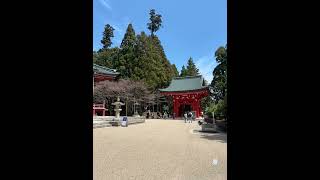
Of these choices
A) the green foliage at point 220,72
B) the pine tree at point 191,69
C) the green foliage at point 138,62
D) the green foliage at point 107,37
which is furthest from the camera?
the green foliage at point 107,37

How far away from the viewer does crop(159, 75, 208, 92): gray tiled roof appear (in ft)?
130

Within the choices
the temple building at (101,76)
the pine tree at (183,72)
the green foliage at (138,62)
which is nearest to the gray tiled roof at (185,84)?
the green foliage at (138,62)

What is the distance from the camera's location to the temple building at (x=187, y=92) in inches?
1519

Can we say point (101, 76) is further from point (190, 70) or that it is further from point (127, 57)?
point (190, 70)

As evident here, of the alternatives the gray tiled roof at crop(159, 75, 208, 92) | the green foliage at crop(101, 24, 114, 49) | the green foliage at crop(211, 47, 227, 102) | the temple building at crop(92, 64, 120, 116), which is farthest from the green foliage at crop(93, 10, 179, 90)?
the green foliage at crop(101, 24, 114, 49)

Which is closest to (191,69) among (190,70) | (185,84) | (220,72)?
(190,70)

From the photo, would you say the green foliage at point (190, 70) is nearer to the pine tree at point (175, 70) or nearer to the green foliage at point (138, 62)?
the pine tree at point (175, 70)

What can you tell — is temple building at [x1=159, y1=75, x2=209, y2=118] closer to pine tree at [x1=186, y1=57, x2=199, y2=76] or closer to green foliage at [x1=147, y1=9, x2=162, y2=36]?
pine tree at [x1=186, y1=57, x2=199, y2=76]

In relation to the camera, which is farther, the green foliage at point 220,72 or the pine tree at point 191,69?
the pine tree at point 191,69
